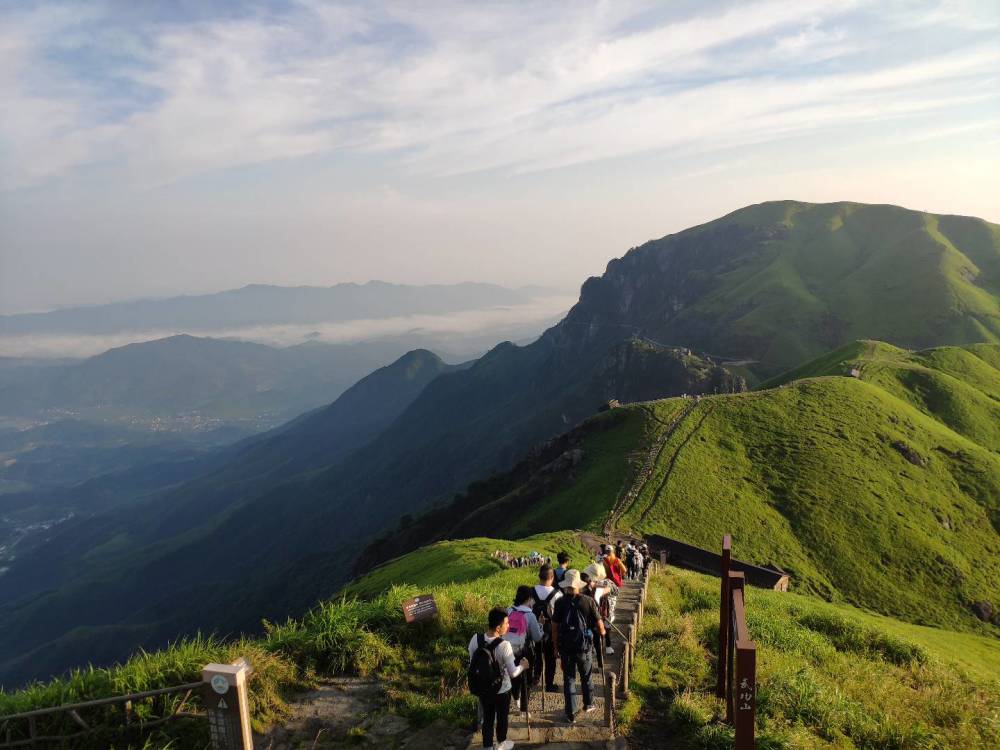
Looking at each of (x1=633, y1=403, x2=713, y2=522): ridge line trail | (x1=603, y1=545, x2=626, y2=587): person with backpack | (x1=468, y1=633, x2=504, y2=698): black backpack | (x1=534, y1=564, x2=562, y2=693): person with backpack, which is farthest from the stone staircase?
(x1=633, y1=403, x2=713, y2=522): ridge line trail

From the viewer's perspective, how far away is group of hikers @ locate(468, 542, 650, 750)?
Result: 396 inches

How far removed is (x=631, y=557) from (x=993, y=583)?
45216 millimetres

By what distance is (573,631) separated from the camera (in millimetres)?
11250

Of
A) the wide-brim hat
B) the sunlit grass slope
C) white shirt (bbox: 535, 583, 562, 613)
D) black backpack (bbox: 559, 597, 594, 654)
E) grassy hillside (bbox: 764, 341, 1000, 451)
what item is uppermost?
the wide-brim hat

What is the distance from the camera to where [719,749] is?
10.4m

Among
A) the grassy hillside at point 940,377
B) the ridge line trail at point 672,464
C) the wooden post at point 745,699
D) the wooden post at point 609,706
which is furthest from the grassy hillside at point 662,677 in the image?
the grassy hillside at point 940,377

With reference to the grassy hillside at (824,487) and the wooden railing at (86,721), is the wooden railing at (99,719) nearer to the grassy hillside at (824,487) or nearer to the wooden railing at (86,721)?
the wooden railing at (86,721)

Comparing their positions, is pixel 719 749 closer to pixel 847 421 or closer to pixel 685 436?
pixel 685 436

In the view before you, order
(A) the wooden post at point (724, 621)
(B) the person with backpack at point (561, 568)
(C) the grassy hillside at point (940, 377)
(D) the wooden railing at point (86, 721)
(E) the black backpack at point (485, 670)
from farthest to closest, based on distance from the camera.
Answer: (C) the grassy hillside at point (940, 377), (B) the person with backpack at point (561, 568), (D) the wooden railing at point (86, 721), (A) the wooden post at point (724, 621), (E) the black backpack at point (485, 670)

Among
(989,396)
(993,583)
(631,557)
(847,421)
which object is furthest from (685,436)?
(989,396)

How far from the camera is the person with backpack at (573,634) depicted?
36.9 ft

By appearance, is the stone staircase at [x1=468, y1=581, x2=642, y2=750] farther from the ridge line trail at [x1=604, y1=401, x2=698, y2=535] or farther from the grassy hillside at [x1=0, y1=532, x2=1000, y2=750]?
the ridge line trail at [x1=604, y1=401, x2=698, y2=535]

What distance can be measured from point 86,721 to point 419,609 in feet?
23.1

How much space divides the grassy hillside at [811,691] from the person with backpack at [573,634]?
129cm
